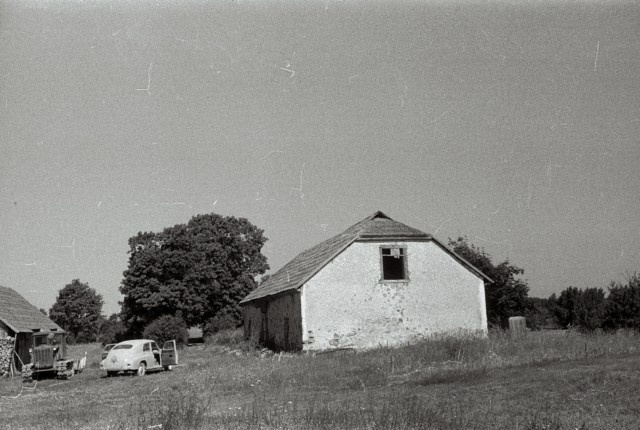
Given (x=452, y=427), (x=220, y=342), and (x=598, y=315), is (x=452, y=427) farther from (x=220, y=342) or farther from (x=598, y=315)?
(x=220, y=342)

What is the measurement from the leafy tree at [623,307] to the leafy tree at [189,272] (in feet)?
112

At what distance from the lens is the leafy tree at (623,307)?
1159 inches

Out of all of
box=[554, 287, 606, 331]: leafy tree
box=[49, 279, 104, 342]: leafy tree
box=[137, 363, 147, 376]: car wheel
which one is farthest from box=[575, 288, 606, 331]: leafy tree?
box=[49, 279, 104, 342]: leafy tree

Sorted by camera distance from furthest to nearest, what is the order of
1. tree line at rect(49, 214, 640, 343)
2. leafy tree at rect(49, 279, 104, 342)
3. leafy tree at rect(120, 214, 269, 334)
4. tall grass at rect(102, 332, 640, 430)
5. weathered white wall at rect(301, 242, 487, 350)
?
leafy tree at rect(49, 279, 104, 342) → leafy tree at rect(120, 214, 269, 334) → tree line at rect(49, 214, 640, 343) → weathered white wall at rect(301, 242, 487, 350) → tall grass at rect(102, 332, 640, 430)

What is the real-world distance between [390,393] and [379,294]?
12299mm

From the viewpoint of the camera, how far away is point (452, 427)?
9336 mm

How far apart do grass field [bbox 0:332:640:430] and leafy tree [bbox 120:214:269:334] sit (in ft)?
91.4

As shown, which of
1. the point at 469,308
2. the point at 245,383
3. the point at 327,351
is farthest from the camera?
the point at 469,308

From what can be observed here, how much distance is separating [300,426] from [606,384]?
24.1 ft

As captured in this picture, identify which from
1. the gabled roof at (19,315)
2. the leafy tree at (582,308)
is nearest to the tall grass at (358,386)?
the leafy tree at (582,308)

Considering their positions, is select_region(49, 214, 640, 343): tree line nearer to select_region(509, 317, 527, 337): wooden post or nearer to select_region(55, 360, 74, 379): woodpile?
select_region(509, 317, 527, 337): wooden post

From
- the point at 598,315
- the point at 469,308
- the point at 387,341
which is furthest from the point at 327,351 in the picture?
the point at 598,315

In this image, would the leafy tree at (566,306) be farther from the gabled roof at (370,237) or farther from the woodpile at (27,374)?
the woodpile at (27,374)

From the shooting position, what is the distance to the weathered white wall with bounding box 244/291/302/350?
25703mm
